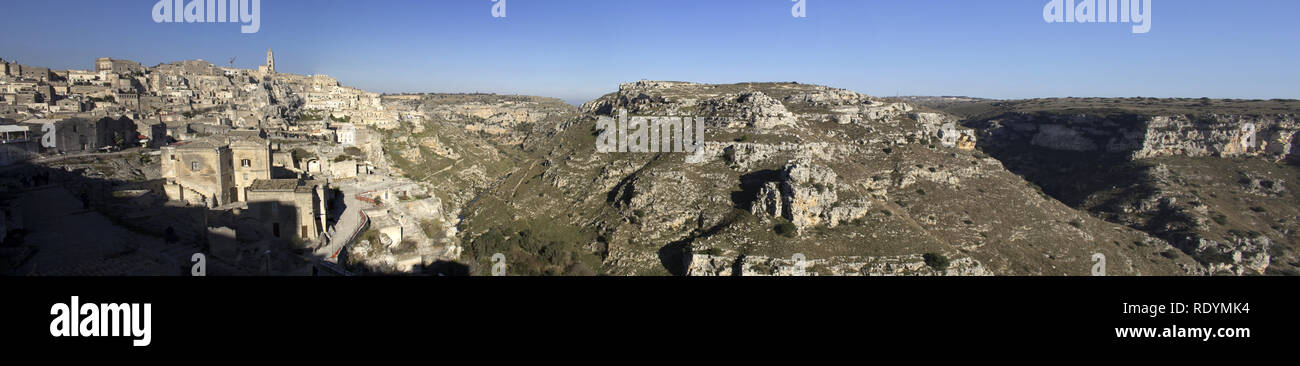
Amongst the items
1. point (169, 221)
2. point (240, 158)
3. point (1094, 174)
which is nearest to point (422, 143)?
point (240, 158)

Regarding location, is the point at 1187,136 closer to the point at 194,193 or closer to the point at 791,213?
the point at 791,213

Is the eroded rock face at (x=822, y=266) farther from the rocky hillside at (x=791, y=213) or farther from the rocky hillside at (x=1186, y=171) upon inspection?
the rocky hillside at (x=1186, y=171)

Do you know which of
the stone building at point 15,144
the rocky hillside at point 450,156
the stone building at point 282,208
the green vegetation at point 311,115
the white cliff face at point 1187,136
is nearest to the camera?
the stone building at point 282,208

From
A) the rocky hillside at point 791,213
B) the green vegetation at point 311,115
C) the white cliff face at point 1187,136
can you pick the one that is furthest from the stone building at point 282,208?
the white cliff face at point 1187,136

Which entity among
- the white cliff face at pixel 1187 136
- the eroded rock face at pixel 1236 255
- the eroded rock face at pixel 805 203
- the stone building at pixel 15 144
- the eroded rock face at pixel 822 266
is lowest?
the eroded rock face at pixel 1236 255
